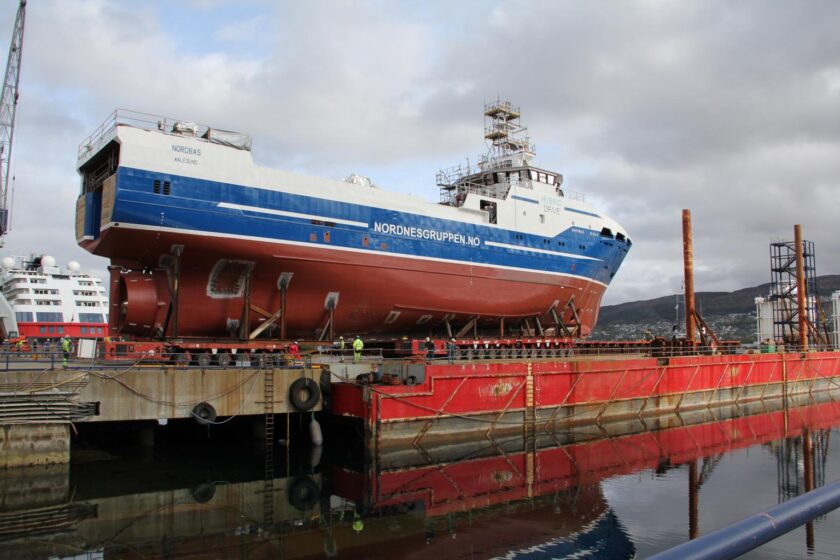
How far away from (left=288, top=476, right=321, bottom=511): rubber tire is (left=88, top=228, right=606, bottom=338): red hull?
7.86 m

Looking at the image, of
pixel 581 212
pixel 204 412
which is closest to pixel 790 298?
pixel 581 212

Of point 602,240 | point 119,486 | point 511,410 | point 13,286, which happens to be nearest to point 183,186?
point 119,486

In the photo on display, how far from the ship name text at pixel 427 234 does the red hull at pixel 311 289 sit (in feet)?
3.43

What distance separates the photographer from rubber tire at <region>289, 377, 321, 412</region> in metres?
18.9

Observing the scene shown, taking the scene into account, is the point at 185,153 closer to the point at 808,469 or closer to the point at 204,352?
the point at 204,352

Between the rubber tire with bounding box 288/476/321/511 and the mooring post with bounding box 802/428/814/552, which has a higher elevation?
the rubber tire with bounding box 288/476/321/511

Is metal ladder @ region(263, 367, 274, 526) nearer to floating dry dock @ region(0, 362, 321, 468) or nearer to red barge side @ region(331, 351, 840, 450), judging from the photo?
floating dry dock @ region(0, 362, 321, 468)

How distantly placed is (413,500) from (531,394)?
8.94 meters

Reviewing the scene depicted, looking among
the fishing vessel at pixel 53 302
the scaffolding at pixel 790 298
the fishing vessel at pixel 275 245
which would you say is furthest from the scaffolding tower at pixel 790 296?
the fishing vessel at pixel 53 302

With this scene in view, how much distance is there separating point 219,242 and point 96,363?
551 cm

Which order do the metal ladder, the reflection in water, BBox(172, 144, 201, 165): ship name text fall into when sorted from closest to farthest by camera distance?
the reflection in water < the metal ladder < BBox(172, 144, 201, 165): ship name text

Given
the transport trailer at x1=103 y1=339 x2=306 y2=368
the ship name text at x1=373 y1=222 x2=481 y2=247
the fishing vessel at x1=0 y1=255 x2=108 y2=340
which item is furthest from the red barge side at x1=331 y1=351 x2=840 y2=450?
the fishing vessel at x1=0 y1=255 x2=108 y2=340

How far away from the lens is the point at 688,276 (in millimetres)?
33406

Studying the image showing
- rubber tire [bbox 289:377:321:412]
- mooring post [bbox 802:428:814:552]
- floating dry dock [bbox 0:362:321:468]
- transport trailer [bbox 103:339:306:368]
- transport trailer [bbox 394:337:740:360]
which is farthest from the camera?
transport trailer [bbox 394:337:740:360]
